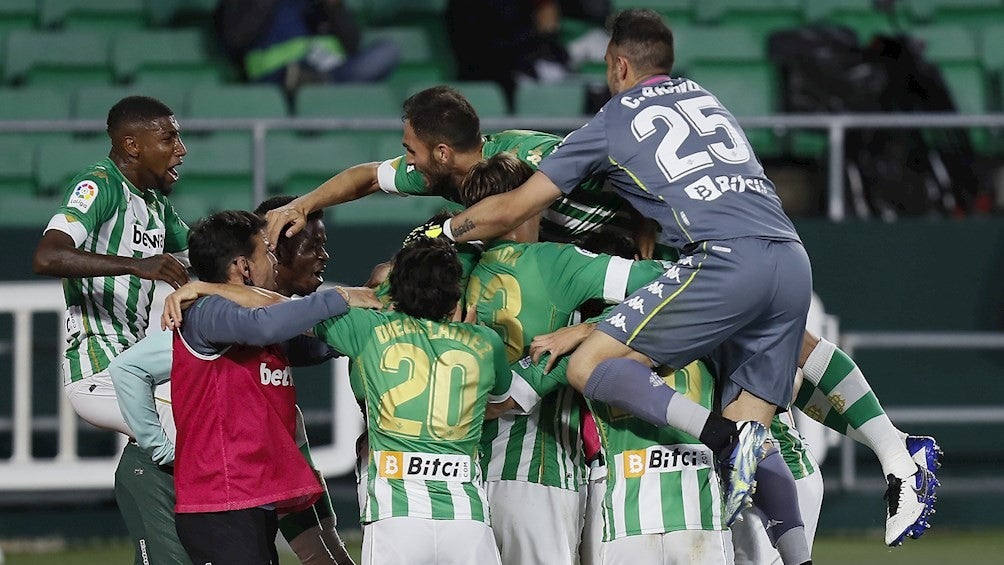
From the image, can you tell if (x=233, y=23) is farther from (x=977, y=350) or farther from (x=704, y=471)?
(x=704, y=471)

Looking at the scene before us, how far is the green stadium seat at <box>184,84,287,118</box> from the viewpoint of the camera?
34.5 feet

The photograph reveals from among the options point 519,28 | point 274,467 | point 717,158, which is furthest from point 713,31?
point 274,467

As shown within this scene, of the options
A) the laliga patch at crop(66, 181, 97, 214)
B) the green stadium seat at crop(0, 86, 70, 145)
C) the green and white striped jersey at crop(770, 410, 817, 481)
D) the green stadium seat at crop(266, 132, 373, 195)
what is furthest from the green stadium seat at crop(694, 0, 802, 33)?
the laliga patch at crop(66, 181, 97, 214)

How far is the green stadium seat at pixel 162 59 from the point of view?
1098cm

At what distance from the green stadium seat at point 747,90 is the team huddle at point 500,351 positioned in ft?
15.0

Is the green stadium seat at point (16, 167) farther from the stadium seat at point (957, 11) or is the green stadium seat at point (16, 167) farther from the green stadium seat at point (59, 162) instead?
the stadium seat at point (957, 11)

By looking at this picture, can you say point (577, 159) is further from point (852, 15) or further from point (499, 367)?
point (852, 15)

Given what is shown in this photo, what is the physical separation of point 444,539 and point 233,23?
22.5 ft

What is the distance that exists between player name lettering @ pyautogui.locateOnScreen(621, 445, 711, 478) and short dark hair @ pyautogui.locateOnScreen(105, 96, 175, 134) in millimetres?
2201

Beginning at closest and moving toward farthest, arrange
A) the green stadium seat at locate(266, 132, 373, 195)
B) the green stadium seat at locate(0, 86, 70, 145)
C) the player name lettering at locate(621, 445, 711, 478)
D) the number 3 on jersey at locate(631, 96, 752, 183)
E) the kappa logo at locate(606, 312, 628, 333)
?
the player name lettering at locate(621, 445, 711, 478) → the kappa logo at locate(606, 312, 628, 333) → the number 3 on jersey at locate(631, 96, 752, 183) → the green stadium seat at locate(266, 132, 373, 195) → the green stadium seat at locate(0, 86, 70, 145)

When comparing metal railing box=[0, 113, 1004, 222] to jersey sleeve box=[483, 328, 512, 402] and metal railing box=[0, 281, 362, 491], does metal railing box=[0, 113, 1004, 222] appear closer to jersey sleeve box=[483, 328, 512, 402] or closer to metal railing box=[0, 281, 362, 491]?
metal railing box=[0, 281, 362, 491]

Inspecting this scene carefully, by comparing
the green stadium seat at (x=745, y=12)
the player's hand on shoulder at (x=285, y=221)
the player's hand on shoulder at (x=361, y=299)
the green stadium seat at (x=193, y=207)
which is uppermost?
the green stadium seat at (x=745, y=12)

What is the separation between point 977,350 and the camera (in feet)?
31.8

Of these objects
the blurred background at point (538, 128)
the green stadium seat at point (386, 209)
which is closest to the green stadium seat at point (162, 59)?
the blurred background at point (538, 128)
